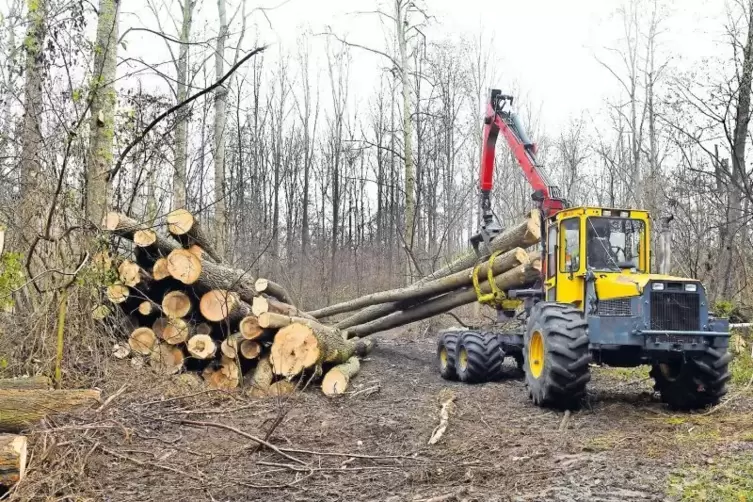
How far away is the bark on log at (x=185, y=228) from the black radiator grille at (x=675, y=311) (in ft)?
19.3

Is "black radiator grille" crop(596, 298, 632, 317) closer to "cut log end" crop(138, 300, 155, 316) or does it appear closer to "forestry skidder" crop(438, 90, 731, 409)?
"forestry skidder" crop(438, 90, 731, 409)

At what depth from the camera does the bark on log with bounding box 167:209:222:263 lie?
9.13 meters

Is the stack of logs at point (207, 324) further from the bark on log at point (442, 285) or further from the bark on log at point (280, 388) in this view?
the bark on log at point (442, 285)

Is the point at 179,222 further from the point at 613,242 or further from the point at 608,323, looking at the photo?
the point at 613,242

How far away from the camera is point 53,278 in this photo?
22.1ft

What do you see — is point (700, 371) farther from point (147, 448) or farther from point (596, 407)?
point (147, 448)

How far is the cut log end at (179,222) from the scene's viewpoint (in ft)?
30.0

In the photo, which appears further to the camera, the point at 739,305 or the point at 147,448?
the point at 739,305

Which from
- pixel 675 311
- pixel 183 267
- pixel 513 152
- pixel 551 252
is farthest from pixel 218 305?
pixel 513 152

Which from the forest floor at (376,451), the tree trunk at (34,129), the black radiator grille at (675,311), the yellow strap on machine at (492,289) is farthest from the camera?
the yellow strap on machine at (492,289)

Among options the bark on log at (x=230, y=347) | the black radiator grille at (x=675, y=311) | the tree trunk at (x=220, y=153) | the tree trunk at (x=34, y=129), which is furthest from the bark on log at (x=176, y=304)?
the black radiator grille at (x=675, y=311)

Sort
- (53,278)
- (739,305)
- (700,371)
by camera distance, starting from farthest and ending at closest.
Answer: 1. (739,305)
2. (700,371)
3. (53,278)

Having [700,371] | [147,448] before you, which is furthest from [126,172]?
A: [700,371]

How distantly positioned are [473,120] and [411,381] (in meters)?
24.6
